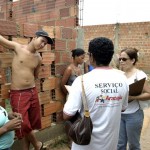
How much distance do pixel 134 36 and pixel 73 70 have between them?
6393 mm

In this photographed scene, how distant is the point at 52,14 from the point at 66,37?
998mm

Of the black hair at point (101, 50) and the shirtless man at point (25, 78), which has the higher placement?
the black hair at point (101, 50)

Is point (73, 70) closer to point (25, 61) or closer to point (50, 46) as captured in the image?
point (50, 46)

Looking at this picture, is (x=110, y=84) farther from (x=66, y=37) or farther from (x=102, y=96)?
(x=66, y=37)

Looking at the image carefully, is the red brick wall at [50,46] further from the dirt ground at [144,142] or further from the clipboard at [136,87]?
the clipboard at [136,87]

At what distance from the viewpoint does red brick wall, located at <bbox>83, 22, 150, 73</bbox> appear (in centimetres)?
995

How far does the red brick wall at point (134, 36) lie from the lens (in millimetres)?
9953

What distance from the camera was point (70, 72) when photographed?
4.38m

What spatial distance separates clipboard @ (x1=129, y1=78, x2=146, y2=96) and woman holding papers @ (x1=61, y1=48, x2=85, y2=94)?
5.42 feet

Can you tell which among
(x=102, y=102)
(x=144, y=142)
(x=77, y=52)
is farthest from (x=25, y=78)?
(x=144, y=142)

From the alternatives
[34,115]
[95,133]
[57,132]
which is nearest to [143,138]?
[57,132]

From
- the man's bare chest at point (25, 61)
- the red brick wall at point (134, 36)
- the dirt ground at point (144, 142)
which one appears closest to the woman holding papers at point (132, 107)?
the man's bare chest at point (25, 61)

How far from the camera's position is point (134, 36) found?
10.2 m

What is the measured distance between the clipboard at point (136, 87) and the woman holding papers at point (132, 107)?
0.14ft
